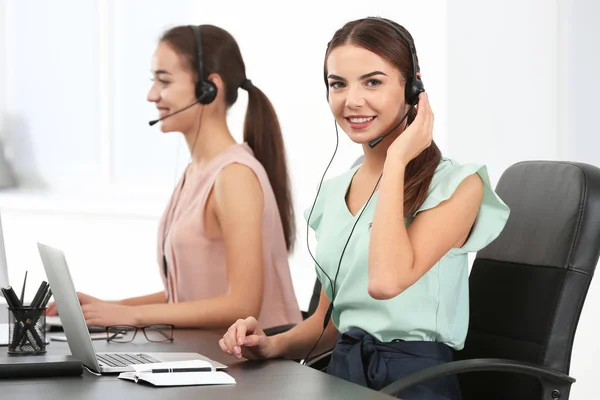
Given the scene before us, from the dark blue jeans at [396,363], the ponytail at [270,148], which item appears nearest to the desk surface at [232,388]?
the dark blue jeans at [396,363]

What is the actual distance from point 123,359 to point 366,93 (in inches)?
27.2

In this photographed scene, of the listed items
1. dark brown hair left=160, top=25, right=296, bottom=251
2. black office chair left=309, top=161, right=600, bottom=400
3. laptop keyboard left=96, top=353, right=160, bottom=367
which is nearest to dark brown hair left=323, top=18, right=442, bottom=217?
black office chair left=309, top=161, right=600, bottom=400

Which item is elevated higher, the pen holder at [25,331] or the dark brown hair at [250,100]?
the dark brown hair at [250,100]

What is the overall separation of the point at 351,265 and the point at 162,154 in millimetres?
3120

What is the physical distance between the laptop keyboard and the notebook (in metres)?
0.07

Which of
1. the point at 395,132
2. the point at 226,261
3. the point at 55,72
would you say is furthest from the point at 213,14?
the point at 395,132

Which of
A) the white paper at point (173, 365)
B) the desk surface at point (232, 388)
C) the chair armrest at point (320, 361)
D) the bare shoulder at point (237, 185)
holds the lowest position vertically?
the chair armrest at point (320, 361)

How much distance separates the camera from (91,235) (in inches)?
190

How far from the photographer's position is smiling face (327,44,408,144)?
5.94 ft

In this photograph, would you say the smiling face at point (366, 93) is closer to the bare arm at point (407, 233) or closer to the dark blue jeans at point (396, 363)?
the bare arm at point (407, 233)

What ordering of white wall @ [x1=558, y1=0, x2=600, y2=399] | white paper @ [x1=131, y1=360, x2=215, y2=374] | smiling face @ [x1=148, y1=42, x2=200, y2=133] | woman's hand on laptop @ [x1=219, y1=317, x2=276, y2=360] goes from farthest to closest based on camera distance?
white wall @ [x1=558, y1=0, x2=600, y2=399], smiling face @ [x1=148, y1=42, x2=200, y2=133], woman's hand on laptop @ [x1=219, y1=317, x2=276, y2=360], white paper @ [x1=131, y1=360, x2=215, y2=374]

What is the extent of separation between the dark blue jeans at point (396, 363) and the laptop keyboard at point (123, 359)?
38 cm

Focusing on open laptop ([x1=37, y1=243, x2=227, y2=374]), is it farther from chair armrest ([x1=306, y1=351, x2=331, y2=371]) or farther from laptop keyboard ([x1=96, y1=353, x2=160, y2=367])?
chair armrest ([x1=306, y1=351, x2=331, y2=371])

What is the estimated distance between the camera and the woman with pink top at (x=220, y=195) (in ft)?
7.75
